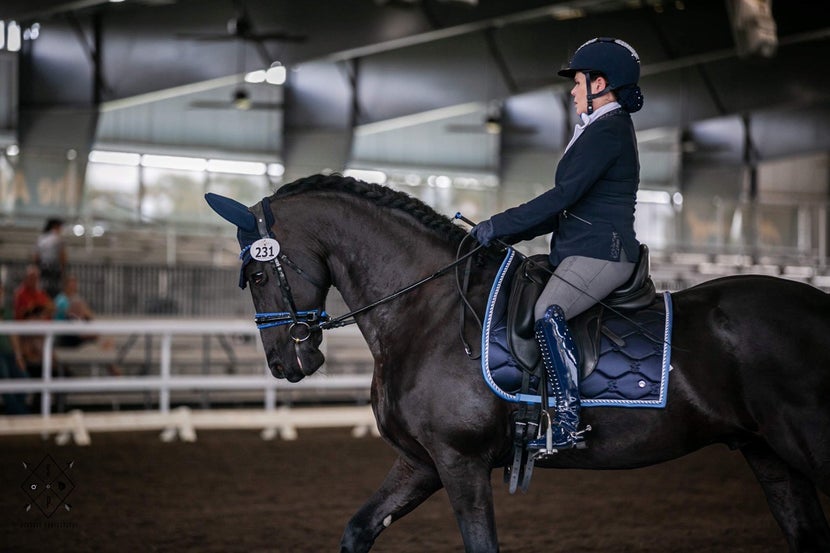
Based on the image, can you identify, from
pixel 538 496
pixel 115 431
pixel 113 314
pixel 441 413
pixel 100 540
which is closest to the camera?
pixel 441 413

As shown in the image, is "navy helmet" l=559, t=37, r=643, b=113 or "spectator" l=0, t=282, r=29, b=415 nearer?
"navy helmet" l=559, t=37, r=643, b=113

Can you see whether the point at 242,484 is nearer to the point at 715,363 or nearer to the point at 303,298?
the point at 303,298

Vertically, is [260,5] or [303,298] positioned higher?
[260,5]

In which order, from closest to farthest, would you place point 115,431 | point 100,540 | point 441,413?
point 441,413 < point 100,540 < point 115,431

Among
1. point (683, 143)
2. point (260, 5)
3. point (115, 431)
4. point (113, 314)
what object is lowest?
point (115, 431)

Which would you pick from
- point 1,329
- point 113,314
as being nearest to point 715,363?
point 1,329

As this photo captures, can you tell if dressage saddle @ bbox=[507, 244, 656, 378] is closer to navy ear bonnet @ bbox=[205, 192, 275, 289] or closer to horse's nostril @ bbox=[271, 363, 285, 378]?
horse's nostril @ bbox=[271, 363, 285, 378]

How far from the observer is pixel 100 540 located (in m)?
5.48

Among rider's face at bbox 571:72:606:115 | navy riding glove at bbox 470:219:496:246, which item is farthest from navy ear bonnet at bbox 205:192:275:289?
rider's face at bbox 571:72:606:115

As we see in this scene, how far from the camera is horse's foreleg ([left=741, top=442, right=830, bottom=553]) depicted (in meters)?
3.87

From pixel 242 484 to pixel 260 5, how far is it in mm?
15206

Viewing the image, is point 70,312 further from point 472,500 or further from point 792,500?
point 792,500

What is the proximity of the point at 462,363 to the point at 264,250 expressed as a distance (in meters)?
0.92

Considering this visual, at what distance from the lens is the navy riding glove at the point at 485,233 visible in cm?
367
